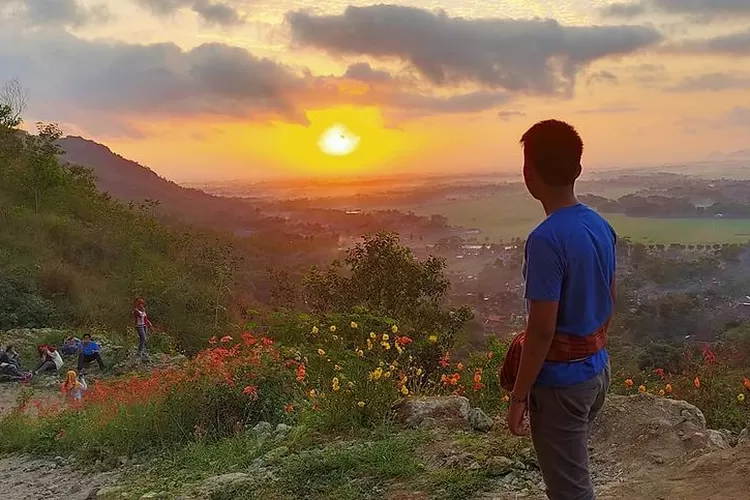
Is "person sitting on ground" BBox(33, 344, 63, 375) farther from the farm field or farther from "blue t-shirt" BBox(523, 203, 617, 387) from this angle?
"blue t-shirt" BBox(523, 203, 617, 387)

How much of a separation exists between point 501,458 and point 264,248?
28.1 meters

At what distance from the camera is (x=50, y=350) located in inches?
476

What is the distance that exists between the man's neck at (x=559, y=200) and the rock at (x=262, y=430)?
3.45 meters

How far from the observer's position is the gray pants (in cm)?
225

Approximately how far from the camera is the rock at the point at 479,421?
469 cm

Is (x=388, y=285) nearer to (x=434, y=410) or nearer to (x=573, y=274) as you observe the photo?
(x=434, y=410)

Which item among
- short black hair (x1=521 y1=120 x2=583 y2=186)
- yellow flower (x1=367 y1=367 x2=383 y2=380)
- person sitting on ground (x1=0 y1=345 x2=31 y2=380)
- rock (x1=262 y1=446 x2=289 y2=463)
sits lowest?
person sitting on ground (x1=0 y1=345 x2=31 y2=380)

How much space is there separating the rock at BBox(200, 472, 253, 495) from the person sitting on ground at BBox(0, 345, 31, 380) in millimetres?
8991

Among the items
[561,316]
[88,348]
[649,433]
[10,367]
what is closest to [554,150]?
[561,316]

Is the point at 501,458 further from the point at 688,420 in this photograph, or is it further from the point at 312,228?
the point at 312,228

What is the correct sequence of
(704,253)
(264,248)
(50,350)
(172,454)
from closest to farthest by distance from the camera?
1. (172,454)
2. (50,350)
3. (704,253)
4. (264,248)

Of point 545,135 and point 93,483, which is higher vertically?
point 545,135

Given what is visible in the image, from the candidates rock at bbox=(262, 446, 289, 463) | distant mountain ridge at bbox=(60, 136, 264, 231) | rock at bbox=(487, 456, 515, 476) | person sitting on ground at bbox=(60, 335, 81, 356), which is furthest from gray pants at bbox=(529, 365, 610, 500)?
distant mountain ridge at bbox=(60, 136, 264, 231)

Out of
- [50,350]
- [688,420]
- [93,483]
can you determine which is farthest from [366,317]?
[50,350]
